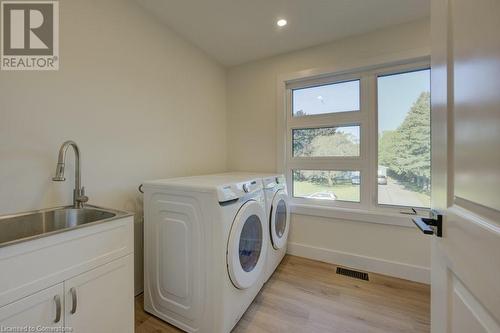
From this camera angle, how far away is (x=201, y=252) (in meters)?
1.29

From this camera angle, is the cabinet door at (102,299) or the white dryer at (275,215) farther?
the white dryer at (275,215)

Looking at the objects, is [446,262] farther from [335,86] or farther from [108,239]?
[335,86]

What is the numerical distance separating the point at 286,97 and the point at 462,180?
7.05ft

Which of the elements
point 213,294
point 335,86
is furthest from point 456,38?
point 335,86

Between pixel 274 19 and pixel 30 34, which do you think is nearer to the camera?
pixel 30 34

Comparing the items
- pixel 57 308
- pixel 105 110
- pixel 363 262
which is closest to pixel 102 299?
pixel 57 308

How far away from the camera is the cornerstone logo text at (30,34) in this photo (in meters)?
1.17

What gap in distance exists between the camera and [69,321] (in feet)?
2.95

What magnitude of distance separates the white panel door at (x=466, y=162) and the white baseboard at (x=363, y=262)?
4.77 feet

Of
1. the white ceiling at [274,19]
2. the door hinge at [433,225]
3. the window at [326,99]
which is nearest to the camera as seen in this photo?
the door hinge at [433,225]

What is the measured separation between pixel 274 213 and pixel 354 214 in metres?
0.92

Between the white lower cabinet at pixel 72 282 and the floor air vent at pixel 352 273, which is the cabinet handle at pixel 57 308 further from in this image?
the floor air vent at pixel 352 273

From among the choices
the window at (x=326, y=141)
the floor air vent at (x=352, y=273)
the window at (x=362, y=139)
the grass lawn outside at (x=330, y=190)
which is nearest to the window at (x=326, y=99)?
the window at (x=362, y=139)

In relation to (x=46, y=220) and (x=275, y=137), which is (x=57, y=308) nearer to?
(x=46, y=220)
